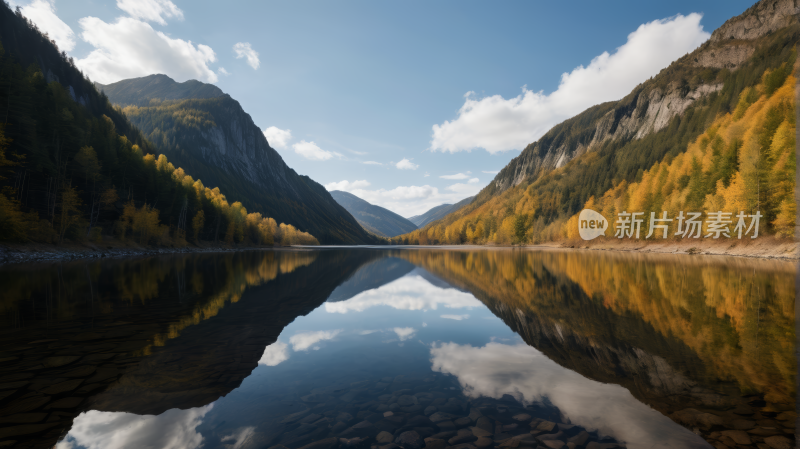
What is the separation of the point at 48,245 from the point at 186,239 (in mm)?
47171

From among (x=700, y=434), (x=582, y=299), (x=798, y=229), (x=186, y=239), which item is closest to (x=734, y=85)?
(x=798, y=229)

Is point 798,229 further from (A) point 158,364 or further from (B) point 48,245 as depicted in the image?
(B) point 48,245

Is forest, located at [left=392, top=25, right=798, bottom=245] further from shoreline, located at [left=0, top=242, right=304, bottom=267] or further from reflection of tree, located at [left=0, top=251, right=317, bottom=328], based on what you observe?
shoreline, located at [left=0, top=242, right=304, bottom=267]

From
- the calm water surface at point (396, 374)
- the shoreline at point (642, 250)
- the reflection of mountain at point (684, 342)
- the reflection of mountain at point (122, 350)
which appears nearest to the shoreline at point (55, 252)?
the shoreline at point (642, 250)

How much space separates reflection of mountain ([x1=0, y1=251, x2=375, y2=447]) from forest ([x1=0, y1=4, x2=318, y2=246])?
4026 centimetres

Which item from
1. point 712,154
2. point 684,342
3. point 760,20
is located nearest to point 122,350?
point 684,342

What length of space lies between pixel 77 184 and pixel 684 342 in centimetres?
8890

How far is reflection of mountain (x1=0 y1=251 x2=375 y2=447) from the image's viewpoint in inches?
252

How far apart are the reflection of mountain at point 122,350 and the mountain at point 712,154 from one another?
227 feet

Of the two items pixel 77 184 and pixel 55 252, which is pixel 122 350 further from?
pixel 77 184

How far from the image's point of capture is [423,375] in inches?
343

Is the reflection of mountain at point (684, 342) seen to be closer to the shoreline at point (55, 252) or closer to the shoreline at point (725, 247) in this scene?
the shoreline at point (725, 247)

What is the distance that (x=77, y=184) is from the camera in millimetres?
61562

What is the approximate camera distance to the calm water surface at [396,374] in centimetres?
562
